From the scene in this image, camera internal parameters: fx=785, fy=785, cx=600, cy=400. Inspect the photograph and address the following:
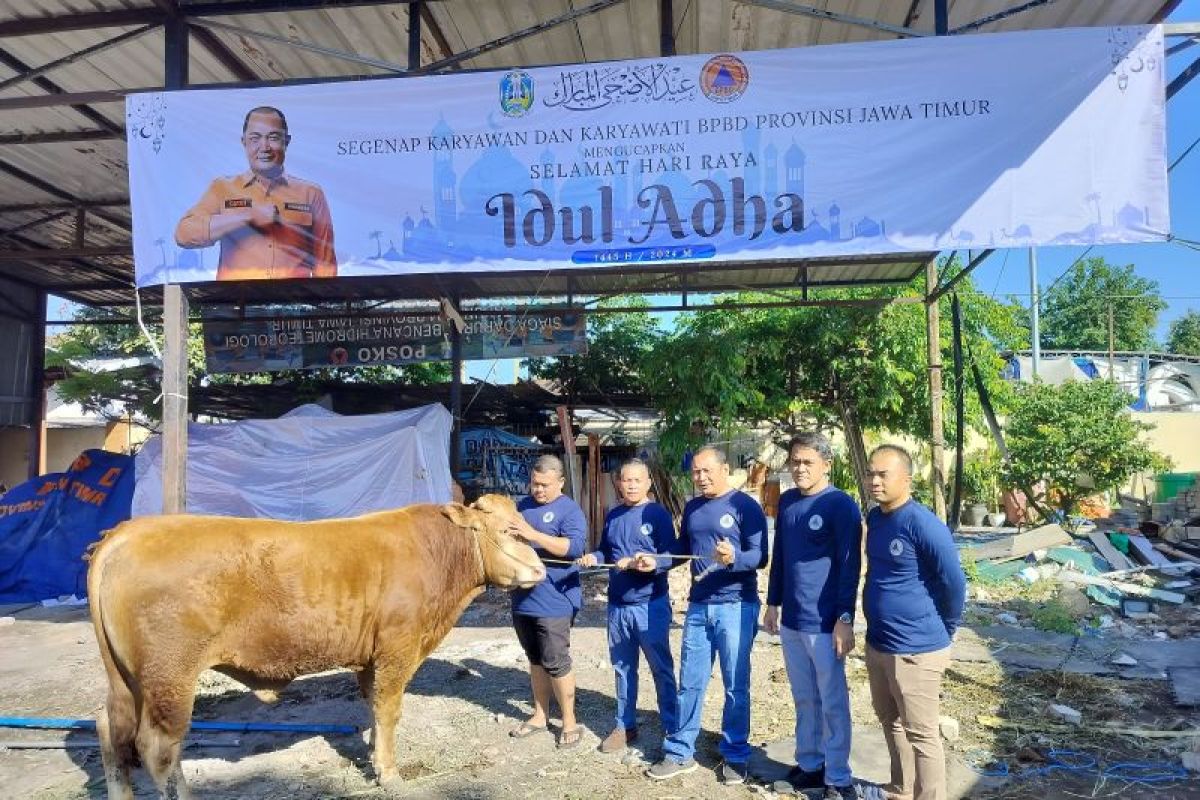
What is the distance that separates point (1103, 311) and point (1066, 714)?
36.5 meters

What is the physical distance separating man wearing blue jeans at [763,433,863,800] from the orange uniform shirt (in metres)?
3.55

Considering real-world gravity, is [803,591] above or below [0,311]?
below

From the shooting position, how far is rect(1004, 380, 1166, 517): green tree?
12.4 m

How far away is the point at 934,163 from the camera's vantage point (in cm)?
501

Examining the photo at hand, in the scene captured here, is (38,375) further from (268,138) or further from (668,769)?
(668,769)

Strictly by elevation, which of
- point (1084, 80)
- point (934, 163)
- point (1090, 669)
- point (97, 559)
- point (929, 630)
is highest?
point (1084, 80)

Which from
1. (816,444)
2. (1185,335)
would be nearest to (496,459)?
(816,444)

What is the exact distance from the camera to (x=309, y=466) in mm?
9781

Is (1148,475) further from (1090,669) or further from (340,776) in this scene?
(340,776)

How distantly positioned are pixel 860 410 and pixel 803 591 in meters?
8.99

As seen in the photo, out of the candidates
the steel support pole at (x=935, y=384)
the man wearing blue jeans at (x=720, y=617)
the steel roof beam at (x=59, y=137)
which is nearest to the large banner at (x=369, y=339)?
the steel roof beam at (x=59, y=137)

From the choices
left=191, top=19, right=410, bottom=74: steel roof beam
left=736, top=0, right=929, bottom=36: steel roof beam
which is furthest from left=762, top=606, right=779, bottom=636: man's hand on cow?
left=191, top=19, right=410, bottom=74: steel roof beam

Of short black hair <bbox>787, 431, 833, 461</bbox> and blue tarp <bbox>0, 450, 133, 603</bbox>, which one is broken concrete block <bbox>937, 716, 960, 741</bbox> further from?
blue tarp <bbox>0, 450, 133, 603</bbox>

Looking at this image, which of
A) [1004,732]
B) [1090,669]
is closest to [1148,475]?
[1090,669]
